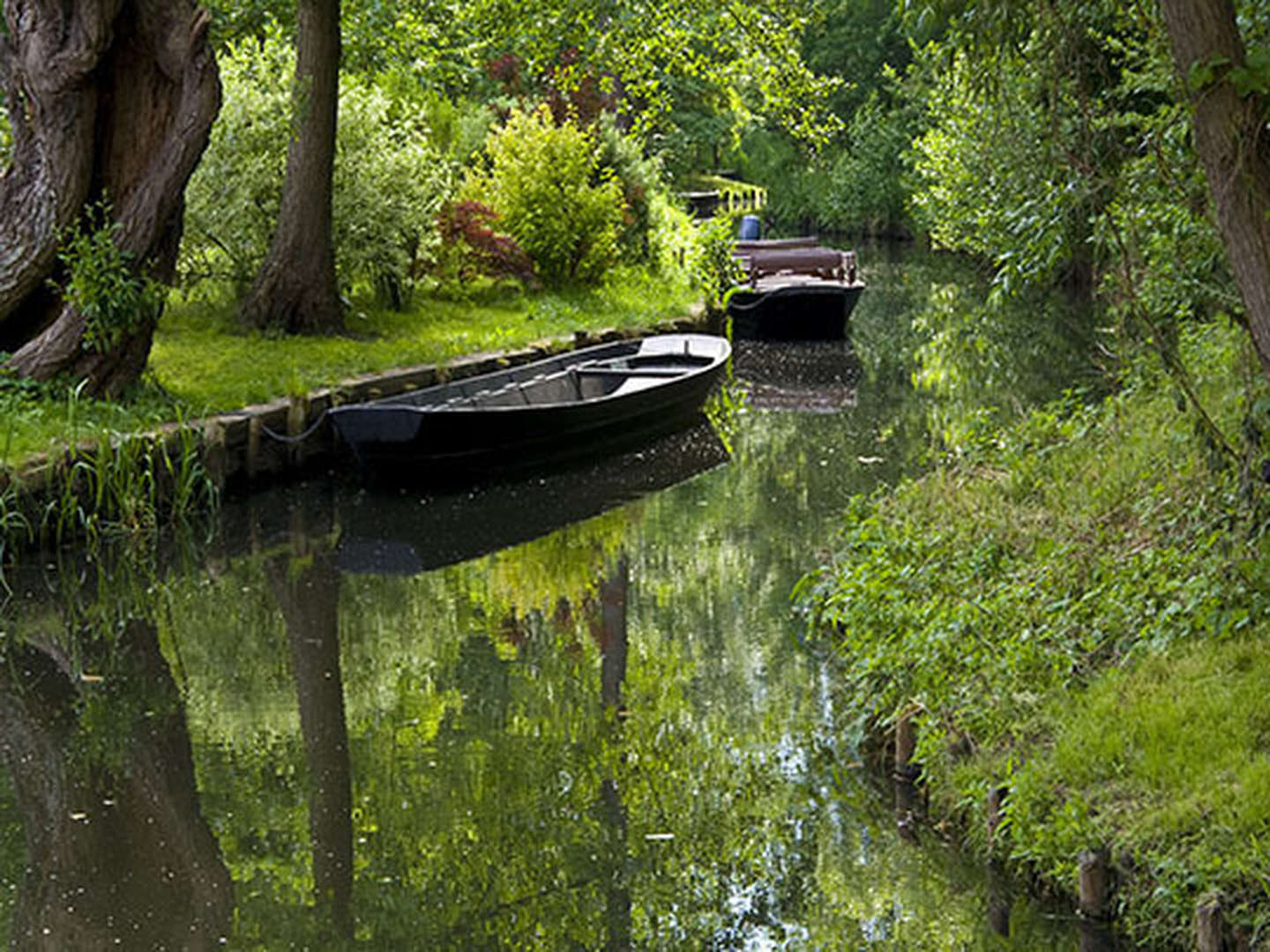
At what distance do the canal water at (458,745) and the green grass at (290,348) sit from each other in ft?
3.53

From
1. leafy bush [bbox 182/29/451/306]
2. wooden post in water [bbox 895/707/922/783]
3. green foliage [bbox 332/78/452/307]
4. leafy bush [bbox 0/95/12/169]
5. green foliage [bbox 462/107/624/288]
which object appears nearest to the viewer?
wooden post in water [bbox 895/707/922/783]

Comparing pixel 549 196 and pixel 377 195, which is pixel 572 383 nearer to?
pixel 377 195

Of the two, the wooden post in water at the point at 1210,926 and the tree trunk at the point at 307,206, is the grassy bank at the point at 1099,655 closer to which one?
the wooden post in water at the point at 1210,926

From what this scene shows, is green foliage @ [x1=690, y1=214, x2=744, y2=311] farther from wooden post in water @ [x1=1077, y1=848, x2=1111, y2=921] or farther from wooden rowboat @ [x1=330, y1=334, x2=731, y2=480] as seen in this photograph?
wooden post in water @ [x1=1077, y1=848, x2=1111, y2=921]

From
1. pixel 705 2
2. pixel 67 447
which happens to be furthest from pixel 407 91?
pixel 67 447

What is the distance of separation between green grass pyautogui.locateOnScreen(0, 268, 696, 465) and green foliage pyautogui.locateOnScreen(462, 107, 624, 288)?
564 mm

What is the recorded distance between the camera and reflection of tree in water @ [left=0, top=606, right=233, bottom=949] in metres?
6.74

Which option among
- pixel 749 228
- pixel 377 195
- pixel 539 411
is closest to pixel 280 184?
pixel 377 195

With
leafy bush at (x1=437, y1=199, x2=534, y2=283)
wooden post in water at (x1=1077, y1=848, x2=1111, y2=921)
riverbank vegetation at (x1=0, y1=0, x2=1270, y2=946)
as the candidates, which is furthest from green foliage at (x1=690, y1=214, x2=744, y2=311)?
wooden post in water at (x1=1077, y1=848, x2=1111, y2=921)

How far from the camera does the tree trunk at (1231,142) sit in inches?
248

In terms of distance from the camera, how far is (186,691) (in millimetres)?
9664

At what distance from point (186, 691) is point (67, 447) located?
3382mm

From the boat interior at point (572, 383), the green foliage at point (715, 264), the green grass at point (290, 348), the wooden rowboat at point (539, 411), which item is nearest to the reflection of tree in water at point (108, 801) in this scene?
the green grass at point (290, 348)

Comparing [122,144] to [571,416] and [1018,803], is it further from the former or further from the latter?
[1018,803]
